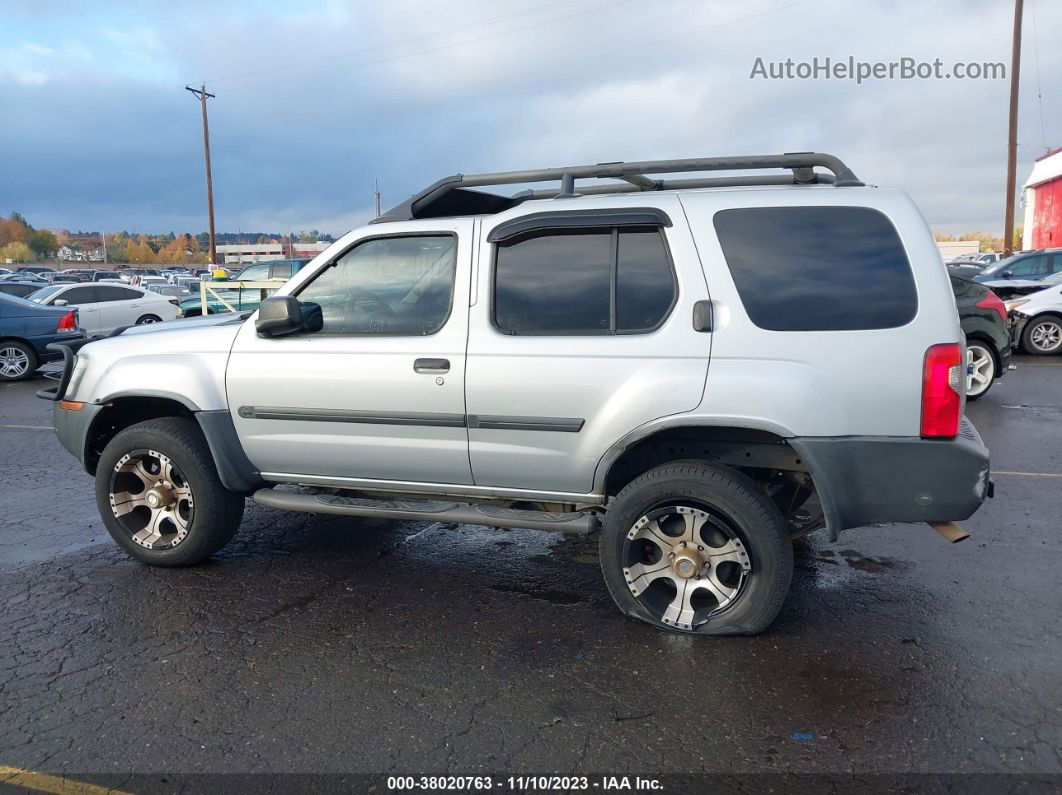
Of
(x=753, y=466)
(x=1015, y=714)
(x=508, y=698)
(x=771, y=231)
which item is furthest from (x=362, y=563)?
(x=1015, y=714)

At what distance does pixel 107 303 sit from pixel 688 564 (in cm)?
1812

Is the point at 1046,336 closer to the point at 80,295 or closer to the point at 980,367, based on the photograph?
the point at 980,367

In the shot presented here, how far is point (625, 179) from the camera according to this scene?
15.1 feet

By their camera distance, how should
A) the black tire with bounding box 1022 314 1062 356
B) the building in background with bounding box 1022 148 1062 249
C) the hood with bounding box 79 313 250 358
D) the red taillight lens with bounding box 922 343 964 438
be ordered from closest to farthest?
the red taillight lens with bounding box 922 343 964 438
the hood with bounding box 79 313 250 358
the black tire with bounding box 1022 314 1062 356
the building in background with bounding box 1022 148 1062 249

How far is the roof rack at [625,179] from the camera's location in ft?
13.9

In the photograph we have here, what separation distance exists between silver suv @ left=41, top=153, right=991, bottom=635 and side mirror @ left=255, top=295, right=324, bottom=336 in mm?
12

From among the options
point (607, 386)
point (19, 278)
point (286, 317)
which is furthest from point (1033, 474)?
point (19, 278)

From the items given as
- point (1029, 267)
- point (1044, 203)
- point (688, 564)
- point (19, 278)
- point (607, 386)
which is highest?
point (1044, 203)

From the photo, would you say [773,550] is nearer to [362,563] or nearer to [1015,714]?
[1015,714]

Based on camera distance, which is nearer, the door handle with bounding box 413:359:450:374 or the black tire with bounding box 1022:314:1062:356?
the door handle with bounding box 413:359:450:374

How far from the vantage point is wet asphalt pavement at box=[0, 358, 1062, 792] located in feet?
9.98

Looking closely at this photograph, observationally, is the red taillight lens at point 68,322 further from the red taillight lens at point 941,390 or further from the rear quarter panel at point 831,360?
the red taillight lens at point 941,390

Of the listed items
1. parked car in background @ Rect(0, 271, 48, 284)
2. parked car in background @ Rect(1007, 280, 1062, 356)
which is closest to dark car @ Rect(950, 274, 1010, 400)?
parked car in background @ Rect(1007, 280, 1062, 356)

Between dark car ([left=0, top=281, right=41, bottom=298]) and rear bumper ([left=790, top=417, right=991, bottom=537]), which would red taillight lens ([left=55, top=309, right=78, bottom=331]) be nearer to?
dark car ([left=0, top=281, right=41, bottom=298])
